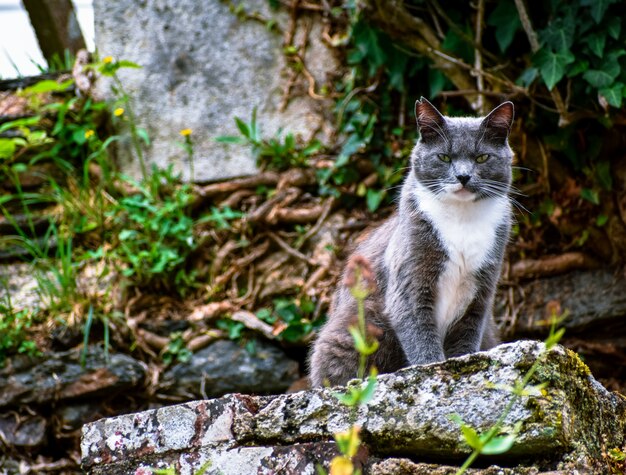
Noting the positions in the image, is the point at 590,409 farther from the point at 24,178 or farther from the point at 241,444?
the point at 24,178

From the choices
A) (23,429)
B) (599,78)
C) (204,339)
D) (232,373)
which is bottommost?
(23,429)

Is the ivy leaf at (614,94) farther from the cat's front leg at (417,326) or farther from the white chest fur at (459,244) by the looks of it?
the cat's front leg at (417,326)

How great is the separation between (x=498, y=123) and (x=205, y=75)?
3.24 meters

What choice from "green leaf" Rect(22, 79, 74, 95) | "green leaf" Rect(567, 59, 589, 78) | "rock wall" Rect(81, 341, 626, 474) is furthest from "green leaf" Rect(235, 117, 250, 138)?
"rock wall" Rect(81, 341, 626, 474)

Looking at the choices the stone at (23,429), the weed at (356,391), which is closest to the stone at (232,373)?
the stone at (23,429)

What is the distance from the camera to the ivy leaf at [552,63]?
4.20 metres

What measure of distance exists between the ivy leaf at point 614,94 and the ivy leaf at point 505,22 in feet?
2.16

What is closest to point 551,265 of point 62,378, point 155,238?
point 155,238

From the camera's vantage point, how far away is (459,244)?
3.18 metres

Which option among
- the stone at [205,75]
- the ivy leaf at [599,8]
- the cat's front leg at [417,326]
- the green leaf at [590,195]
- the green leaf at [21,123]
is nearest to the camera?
the cat's front leg at [417,326]

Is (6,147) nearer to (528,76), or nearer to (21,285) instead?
(21,285)

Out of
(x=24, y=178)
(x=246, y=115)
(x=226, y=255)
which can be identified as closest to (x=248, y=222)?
(x=226, y=255)

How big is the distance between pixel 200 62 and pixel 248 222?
4.62 feet

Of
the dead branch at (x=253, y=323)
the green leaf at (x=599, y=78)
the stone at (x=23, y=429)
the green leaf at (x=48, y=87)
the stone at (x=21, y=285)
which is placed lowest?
the stone at (x=23, y=429)
